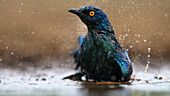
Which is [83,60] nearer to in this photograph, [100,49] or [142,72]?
[100,49]

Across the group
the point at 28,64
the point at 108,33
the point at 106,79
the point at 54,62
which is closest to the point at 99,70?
the point at 106,79

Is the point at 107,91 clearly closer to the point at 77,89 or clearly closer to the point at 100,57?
the point at 77,89

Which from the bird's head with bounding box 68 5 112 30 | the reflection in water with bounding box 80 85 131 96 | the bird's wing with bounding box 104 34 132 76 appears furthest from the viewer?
the bird's head with bounding box 68 5 112 30

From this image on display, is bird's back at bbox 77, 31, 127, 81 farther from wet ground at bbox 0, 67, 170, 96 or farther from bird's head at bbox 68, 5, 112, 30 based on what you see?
wet ground at bbox 0, 67, 170, 96

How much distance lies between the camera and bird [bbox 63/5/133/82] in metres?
4.59

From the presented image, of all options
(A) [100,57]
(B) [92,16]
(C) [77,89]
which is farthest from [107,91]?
(B) [92,16]

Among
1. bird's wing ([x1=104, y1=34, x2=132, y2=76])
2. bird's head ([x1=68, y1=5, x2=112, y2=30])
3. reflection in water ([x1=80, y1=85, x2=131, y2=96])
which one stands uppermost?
bird's head ([x1=68, y1=5, x2=112, y2=30])

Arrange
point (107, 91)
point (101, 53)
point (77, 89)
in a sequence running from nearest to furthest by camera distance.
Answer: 1. point (107, 91)
2. point (77, 89)
3. point (101, 53)

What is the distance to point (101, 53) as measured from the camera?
4590 millimetres

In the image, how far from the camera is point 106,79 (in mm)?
4711

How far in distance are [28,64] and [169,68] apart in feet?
11.9

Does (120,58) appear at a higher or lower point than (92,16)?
lower

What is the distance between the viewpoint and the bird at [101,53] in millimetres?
4590

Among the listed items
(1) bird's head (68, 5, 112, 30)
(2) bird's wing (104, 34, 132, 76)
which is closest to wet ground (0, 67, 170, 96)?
(2) bird's wing (104, 34, 132, 76)
